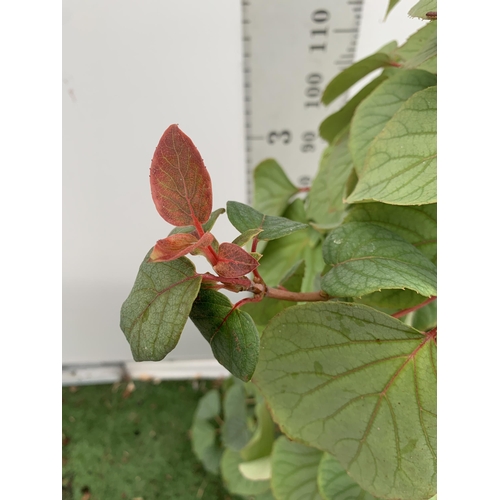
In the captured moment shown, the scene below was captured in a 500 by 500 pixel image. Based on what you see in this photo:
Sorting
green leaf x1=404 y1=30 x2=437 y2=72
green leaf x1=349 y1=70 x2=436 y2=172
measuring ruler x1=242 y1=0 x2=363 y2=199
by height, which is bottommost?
green leaf x1=349 y1=70 x2=436 y2=172

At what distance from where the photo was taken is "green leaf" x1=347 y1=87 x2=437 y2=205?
31cm

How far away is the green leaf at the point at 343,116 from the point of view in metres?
0.48

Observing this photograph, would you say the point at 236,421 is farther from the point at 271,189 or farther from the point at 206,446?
the point at 271,189

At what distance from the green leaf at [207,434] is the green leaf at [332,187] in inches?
26.4

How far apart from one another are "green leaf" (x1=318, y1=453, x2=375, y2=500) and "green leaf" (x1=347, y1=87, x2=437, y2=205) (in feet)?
0.98

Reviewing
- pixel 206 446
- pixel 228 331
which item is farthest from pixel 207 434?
pixel 228 331

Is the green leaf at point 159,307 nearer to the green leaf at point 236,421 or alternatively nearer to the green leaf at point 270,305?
the green leaf at point 270,305

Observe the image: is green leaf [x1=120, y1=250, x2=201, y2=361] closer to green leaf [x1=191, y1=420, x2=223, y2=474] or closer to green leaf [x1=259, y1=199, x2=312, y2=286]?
green leaf [x1=259, y1=199, x2=312, y2=286]

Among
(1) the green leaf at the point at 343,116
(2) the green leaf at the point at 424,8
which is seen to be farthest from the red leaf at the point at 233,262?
(1) the green leaf at the point at 343,116

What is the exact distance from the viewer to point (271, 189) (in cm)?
66

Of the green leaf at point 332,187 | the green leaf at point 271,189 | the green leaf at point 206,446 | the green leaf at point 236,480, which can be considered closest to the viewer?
the green leaf at point 332,187

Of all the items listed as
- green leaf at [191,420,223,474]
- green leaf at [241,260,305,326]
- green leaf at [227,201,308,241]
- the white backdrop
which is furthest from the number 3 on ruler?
green leaf at [191,420,223,474]

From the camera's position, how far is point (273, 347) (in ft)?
1.13

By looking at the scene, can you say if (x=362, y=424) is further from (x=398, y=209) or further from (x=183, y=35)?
(x=183, y=35)
